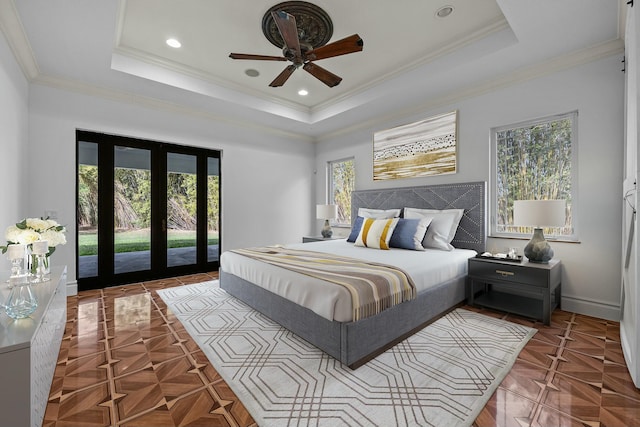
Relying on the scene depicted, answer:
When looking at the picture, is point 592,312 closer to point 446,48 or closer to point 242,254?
point 446,48

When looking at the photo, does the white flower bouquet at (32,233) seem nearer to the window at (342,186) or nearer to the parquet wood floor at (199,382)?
the parquet wood floor at (199,382)

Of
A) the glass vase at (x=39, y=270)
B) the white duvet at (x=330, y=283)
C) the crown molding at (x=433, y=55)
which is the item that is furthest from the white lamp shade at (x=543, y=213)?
the glass vase at (x=39, y=270)

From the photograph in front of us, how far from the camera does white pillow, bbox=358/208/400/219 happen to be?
426cm

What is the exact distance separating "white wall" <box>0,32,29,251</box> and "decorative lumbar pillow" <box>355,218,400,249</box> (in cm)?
362

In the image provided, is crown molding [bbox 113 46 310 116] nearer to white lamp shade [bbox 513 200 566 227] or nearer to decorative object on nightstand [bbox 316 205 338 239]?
decorative object on nightstand [bbox 316 205 338 239]

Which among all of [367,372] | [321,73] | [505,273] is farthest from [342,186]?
[367,372]

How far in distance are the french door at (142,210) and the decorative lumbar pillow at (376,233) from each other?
105 inches

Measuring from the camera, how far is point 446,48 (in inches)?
130

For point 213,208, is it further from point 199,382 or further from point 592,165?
point 592,165

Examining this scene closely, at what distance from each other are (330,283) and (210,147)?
3748 millimetres

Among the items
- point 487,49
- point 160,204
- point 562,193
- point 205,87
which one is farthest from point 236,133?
point 562,193

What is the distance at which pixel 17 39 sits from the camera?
270 cm

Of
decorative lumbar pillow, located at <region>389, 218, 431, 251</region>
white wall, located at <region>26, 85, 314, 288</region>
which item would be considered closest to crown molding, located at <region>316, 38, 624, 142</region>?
decorative lumbar pillow, located at <region>389, 218, 431, 251</region>

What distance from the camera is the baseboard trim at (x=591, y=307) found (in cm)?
281
